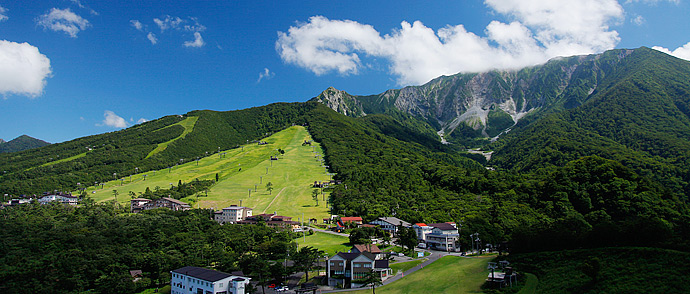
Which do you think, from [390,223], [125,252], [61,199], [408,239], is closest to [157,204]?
[61,199]

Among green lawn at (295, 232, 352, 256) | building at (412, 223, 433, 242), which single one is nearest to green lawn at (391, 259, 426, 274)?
green lawn at (295, 232, 352, 256)

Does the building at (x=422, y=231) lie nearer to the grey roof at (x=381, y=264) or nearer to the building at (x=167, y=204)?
the grey roof at (x=381, y=264)

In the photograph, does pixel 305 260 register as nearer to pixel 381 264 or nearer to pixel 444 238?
pixel 381 264

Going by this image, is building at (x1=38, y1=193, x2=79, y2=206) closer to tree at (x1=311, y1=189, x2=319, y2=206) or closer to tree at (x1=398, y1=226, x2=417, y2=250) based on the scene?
tree at (x1=311, y1=189, x2=319, y2=206)

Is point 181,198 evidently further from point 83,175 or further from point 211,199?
point 83,175

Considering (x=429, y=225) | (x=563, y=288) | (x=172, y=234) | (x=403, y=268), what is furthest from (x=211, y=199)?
(x=563, y=288)

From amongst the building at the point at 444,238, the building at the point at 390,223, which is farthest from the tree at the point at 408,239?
the building at the point at 390,223
